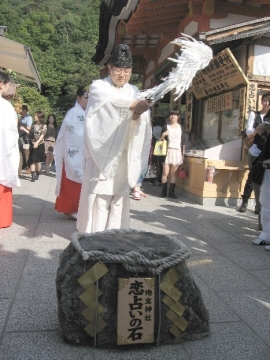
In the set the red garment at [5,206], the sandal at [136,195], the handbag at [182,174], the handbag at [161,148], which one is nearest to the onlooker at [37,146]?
the sandal at [136,195]

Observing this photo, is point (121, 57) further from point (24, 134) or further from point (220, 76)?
point (24, 134)

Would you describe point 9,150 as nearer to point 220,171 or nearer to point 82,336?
point 82,336

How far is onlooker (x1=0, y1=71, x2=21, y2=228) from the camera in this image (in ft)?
15.8


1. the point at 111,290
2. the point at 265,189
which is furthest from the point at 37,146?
the point at 111,290

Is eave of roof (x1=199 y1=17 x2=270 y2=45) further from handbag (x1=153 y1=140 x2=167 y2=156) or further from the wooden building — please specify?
handbag (x1=153 y1=140 x2=167 y2=156)

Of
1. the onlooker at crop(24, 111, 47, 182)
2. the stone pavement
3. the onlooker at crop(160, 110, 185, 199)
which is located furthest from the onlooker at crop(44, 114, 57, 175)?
the stone pavement

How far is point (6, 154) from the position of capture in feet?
16.0

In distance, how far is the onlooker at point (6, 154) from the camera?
15.8 feet

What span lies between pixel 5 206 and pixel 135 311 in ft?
10.4

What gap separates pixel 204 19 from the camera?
734cm

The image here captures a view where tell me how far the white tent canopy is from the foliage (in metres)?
20.5

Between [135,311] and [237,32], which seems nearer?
[135,311]

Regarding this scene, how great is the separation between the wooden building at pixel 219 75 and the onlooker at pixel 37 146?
143 inches

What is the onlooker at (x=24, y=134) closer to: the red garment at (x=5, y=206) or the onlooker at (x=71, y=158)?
the onlooker at (x=71, y=158)
